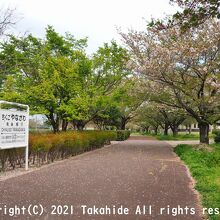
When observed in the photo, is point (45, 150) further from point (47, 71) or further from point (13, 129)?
point (47, 71)

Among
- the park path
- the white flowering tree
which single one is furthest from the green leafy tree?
the park path

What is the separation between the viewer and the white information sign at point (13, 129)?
407 inches

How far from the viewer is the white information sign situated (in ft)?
33.9

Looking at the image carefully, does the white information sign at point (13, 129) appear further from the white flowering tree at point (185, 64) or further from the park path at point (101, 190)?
the white flowering tree at point (185, 64)

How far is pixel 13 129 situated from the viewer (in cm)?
1101

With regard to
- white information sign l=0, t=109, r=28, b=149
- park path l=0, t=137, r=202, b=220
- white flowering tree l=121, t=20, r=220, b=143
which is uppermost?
white flowering tree l=121, t=20, r=220, b=143

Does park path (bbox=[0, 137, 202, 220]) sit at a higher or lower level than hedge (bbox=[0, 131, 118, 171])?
lower

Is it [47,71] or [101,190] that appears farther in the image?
[47,71]

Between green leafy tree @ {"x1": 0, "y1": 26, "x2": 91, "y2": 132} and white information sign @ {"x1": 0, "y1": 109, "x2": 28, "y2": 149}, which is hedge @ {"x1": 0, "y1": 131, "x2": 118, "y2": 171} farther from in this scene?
green leafy tree @ {"x1": 0, "y1": 26, "x2": 91, "y2": 132}

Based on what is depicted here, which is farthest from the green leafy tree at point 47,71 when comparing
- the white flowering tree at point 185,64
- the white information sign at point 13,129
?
the white information sign at point 13,129

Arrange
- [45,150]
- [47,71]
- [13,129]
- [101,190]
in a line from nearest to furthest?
[101,190], [13,129], [45,150], [47,71]

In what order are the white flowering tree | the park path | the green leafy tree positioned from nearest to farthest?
the park path
the white flowering tree
the green leafy tree

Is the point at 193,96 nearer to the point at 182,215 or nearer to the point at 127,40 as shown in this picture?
the point at 127,40

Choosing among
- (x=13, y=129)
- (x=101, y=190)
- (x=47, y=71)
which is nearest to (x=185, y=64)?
(x=47, y=71)
